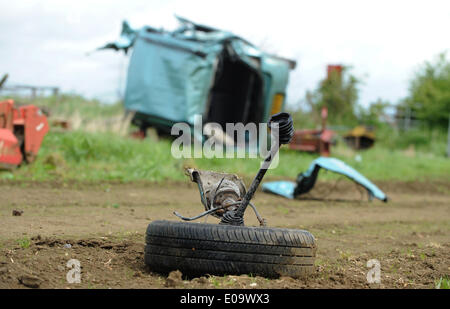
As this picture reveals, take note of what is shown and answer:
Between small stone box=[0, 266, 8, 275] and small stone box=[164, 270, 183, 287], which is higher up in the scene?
small stone box=[164, 270, 183, 287]

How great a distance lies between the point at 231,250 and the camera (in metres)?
3.89

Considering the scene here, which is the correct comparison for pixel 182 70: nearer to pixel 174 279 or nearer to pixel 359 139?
pixel 359 139

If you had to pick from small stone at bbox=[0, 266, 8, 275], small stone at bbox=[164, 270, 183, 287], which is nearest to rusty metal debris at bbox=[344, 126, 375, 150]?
small stone at bbox=[164, 270, 183, 287]

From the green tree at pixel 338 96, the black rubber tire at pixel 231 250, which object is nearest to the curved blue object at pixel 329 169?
the black rubber tire at pixel 231 250

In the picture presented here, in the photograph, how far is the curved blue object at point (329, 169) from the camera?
984cm

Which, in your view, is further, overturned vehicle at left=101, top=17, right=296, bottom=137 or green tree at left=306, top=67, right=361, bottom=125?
green tree at left=306, top=67, right=361, bottom=125

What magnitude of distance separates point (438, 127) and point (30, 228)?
31469 millimetres

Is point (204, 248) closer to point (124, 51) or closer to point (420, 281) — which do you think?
point (420, 281)

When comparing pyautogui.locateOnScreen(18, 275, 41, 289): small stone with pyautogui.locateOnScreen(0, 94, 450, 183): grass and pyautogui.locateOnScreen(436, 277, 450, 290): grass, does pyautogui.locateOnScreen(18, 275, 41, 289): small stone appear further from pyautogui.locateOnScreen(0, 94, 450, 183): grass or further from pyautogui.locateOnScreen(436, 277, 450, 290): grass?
pyautogui.locateOnScreen(0, 94, 450, 183): grass

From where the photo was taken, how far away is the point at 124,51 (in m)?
16.2

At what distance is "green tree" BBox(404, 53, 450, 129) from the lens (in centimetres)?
3375

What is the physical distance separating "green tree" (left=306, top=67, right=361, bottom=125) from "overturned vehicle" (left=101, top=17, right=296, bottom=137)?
555 inches

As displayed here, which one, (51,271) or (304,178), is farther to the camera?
(304,178)
